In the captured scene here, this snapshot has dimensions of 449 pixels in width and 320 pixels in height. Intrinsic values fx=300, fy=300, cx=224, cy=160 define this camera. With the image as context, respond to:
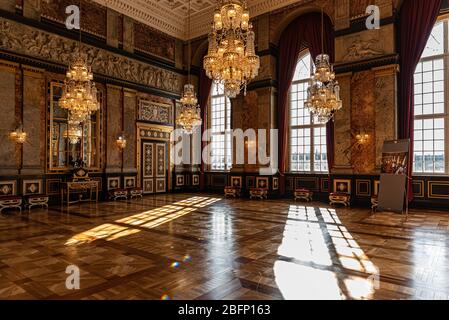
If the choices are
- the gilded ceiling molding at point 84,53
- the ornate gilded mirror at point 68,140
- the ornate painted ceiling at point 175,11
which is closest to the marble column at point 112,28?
the ornate painted ceiling at point 175,11

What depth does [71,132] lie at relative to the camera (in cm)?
960

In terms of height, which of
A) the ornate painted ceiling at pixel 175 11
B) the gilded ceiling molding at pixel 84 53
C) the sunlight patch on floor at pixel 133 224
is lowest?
the sunlight patch on floor at pixel 133 224

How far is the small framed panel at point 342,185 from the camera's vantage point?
9.20 m

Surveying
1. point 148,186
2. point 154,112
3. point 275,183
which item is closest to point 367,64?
point 275,183

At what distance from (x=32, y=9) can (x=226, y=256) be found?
30.3 ft

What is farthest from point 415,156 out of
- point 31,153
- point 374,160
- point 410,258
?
point 31,153

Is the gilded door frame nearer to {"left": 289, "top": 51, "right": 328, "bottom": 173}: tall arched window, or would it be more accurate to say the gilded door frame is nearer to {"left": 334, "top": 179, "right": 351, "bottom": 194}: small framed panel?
{"left": 289, "top": 51, "right": 328, "bottom": 173}: tall arched window

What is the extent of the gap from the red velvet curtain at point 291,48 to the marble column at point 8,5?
847 centimetres

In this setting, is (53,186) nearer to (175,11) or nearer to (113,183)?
(113,183)

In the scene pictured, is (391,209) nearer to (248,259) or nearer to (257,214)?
(257,214)

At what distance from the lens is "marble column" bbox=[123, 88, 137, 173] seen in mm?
11102

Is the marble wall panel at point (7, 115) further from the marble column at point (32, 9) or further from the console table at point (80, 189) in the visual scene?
the marble column at point (32, 9)

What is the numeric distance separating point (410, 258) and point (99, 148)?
9.40m
